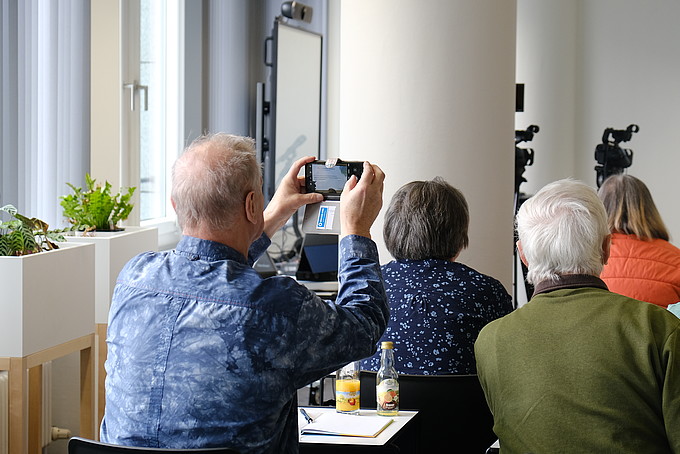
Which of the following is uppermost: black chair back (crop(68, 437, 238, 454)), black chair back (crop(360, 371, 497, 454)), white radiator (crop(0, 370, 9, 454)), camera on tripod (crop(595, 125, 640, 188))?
camera on tripod (crop(595, 125, 640, 188))

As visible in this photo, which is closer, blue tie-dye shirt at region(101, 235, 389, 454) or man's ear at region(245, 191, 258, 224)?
blue tie-dye shirt at region(101, 235, 389, 454)

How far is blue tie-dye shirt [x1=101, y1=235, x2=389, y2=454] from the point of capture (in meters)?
1.52

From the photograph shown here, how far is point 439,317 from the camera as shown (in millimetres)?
2543

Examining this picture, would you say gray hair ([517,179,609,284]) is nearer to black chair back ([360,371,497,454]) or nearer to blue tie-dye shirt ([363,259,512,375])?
black chair back ([360,371,497,454])

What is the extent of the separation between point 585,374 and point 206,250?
2.67 feet

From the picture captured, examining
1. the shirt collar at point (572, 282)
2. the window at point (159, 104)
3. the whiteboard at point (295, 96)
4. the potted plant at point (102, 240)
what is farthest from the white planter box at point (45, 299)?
the whiteboard at point (295, 96)

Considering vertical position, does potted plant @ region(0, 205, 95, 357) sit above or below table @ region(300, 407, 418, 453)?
above

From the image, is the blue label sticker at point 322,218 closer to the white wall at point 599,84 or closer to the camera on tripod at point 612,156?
the camera on tripod at point 612,156

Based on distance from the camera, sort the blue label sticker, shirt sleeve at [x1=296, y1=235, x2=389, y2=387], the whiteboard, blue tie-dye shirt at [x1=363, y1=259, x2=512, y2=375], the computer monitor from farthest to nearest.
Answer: the whiteboard < the computer monitor < blue tie-dye shirt at [x1=363, y1=259, x2=512, y2=375] < the blue label sticker < shirt sleeve at [x1=296, y1=235, x2=389, y2=387]

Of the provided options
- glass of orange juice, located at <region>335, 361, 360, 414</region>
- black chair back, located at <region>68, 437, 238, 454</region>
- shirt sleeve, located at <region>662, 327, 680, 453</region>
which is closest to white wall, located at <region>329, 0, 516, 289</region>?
glass of orange juice, located at <region>335, 361, 360, 414</region>

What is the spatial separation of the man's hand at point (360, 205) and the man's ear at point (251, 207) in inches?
7.9

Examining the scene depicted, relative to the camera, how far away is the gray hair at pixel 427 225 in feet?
8.72

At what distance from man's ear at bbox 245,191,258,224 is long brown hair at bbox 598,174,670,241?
234cm

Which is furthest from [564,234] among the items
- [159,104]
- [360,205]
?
[159,104]
